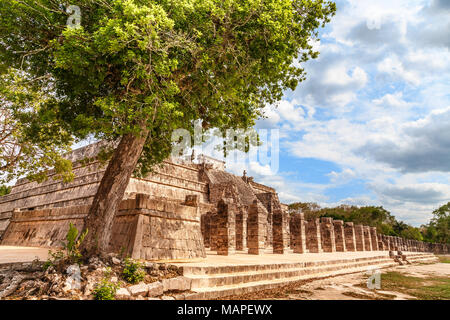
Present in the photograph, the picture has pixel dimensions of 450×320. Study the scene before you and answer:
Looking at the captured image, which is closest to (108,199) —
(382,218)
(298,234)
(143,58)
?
(143,58)

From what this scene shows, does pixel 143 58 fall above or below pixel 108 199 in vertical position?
above

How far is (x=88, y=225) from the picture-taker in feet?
19.4

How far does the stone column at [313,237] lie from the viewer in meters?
18.8

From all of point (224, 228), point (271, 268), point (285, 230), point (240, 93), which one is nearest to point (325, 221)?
point (285, 230)

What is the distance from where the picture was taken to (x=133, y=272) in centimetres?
495

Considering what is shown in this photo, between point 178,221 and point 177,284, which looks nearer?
point 177,284

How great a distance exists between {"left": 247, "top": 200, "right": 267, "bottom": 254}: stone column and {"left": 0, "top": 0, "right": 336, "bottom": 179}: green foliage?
284 inches

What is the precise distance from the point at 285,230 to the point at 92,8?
554 inches

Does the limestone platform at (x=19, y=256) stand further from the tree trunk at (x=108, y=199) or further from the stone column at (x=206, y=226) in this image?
the stone column at (x=206, y=226)

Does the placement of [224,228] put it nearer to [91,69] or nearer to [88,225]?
[88,225]

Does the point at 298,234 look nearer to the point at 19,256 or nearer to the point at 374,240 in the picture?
the point at 19,256

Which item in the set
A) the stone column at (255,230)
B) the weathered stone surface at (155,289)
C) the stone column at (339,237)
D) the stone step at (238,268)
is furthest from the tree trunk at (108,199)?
the stone column at (339,237)

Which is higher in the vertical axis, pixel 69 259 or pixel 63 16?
pixel 63 16

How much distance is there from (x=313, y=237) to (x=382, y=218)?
3396cm
